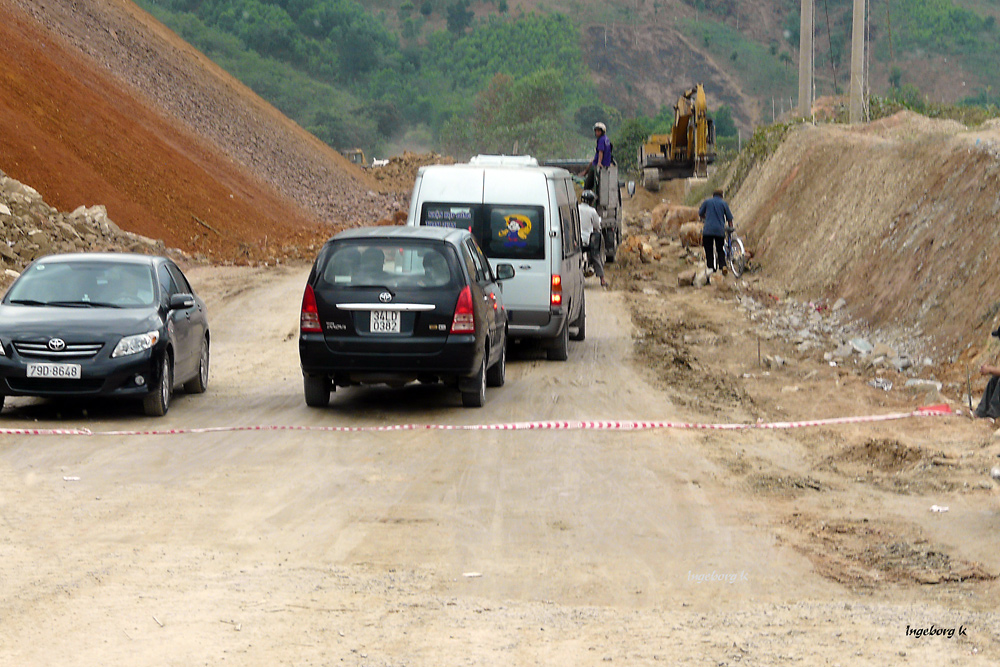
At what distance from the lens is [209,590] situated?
626cm

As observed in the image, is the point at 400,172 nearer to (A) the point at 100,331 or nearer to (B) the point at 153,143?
(B) the point at 153,143

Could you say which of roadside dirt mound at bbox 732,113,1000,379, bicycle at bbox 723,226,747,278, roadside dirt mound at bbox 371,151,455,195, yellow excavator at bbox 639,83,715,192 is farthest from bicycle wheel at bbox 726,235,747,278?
roadside dirt mound at bbox 371,151,455,195

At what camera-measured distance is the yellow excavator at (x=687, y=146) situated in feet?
141

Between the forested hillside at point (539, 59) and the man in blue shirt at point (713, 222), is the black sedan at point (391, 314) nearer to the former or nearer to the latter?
the man in blue shirt at point (713, 222)

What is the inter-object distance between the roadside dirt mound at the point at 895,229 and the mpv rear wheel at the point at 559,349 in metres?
4.44

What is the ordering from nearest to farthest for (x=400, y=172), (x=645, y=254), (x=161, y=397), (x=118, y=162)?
(x=161, y=397), (x=645, y=254), (x=118, y=162), (x=400, y=172)

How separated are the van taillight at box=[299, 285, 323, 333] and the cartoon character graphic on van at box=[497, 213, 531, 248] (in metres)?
3.93

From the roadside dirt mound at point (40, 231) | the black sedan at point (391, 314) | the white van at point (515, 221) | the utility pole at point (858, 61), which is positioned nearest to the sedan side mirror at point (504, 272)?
the white van at point (515, 221)

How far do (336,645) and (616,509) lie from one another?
126 inches

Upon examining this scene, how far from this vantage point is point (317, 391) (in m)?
12.4

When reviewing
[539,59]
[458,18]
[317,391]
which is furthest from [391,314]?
[458,18]

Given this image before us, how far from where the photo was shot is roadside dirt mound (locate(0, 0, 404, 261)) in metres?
33.8

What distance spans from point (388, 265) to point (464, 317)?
911 mm

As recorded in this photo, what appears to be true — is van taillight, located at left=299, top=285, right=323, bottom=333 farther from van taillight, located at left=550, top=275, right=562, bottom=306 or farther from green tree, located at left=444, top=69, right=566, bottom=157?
green tree, located at left=444, top=69, right=566, bottom=157
